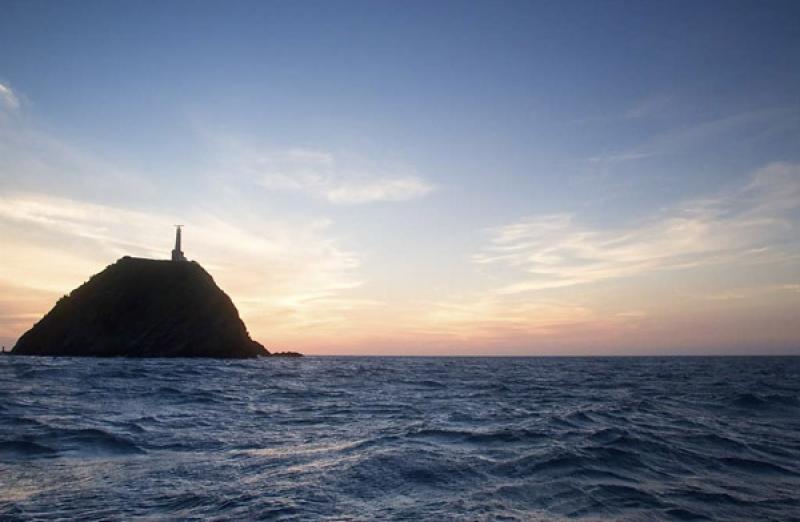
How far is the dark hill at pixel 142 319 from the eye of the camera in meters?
111

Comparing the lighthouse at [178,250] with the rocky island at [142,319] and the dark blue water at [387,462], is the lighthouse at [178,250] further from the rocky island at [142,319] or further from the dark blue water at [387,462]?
the dark blue water at [387,462]

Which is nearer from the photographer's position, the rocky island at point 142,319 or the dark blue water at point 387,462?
the dark blue water at point 387,462

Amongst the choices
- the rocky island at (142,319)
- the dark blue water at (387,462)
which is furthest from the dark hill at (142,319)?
the dark blue water at (387,462)

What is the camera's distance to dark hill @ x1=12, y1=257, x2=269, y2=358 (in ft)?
364

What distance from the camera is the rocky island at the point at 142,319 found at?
364ft

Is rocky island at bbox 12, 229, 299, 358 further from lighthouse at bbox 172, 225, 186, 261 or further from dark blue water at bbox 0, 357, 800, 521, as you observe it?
dark blue water at bbox 0, 357, 800, 521

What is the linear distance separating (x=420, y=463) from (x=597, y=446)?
20.1 feet

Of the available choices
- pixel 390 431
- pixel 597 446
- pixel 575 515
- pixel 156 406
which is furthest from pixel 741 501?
pixel 156 406

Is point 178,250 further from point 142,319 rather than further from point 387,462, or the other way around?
point 387,462

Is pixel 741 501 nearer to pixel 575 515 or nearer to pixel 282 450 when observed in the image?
pixel 575 515

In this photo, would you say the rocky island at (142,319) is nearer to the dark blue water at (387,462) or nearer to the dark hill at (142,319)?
the dark hill at (142,319)

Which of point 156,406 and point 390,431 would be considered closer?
point 390,431

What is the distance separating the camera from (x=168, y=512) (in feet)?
26.9

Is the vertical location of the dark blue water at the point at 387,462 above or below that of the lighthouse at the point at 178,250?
below
